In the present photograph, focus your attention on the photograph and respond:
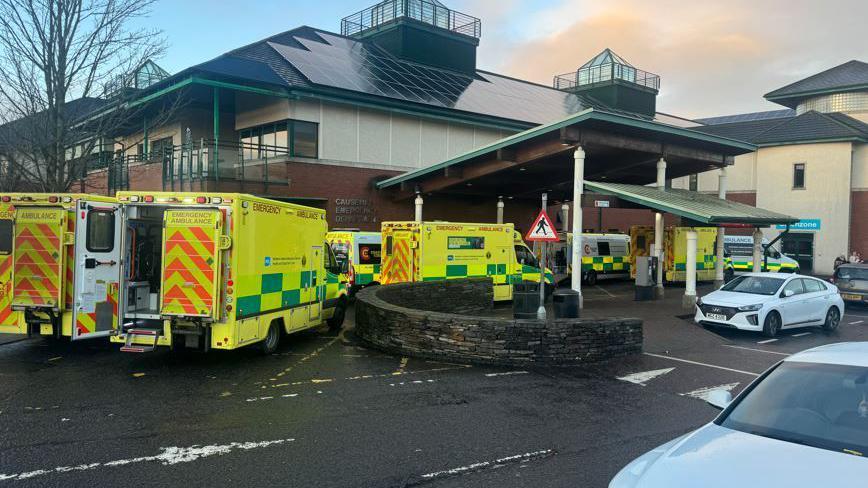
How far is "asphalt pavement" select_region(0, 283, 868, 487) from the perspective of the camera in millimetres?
5484

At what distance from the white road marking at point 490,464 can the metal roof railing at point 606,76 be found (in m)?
41.3

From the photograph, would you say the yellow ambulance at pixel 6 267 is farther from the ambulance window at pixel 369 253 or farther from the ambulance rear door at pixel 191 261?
the ambulance window at pixel 369 253

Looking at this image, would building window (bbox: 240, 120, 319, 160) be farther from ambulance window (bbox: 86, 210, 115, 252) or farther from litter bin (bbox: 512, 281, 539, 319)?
ambulance window (bbox: 86, 210, 115, 252)

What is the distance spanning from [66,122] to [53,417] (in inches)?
402

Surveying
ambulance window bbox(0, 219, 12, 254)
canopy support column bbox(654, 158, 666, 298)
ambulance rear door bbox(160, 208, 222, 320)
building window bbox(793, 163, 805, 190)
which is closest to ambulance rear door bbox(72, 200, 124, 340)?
ambulance rear door bbox(160, 208, 222, 320)

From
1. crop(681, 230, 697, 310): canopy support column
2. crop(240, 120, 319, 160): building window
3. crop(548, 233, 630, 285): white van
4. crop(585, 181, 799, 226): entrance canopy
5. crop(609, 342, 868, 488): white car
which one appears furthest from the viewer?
crop(548, 233, 630, 285): white van

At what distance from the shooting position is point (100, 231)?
396 inches

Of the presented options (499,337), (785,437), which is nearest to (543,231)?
(499,337)

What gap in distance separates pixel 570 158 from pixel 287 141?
34.3 ft

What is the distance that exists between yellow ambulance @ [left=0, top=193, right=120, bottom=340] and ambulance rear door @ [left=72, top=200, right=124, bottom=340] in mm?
16

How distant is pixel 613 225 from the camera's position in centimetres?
3944

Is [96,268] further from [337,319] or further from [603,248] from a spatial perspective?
[603,248]

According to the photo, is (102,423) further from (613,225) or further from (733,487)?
(613,225)

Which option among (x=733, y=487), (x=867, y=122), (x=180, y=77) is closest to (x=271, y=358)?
(x=733, y=487)
